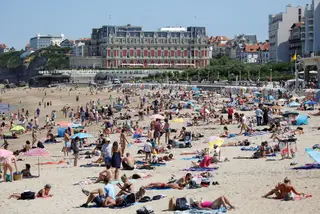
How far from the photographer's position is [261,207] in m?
10.8

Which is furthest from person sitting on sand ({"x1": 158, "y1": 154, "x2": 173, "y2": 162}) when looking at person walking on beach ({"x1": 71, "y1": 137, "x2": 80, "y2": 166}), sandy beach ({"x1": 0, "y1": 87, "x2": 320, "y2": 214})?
person walking on beach ({"x1": 71, "y1": 137, "x2": 80, "y2": 166})

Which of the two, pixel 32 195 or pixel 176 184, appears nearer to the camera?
pixel 32 195

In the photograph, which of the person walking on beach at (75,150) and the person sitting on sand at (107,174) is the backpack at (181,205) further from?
the person walking on beach at (75,150)

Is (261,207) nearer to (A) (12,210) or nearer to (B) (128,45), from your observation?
(A) (12,210)

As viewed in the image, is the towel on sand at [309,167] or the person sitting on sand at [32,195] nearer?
the person sitting on sand at [32,195]

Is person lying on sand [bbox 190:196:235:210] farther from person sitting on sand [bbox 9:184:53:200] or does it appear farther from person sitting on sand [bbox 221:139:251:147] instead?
person sitting on sand [bbox 221:139:251:147]

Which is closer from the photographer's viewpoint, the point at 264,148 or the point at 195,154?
the point at 264,148

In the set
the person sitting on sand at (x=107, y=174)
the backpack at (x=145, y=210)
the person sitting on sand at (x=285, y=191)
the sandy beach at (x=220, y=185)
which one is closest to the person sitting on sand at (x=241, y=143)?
the sandy beach at (x=220, y=185)

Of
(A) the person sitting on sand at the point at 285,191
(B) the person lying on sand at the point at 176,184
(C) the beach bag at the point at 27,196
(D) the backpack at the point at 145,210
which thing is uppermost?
(A) the person sitting on sand at the point at 285,191

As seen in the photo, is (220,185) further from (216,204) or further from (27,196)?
(27,196)

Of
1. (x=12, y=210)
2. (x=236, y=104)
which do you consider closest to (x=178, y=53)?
(x=236, y=104)

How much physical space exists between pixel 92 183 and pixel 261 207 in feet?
15.3

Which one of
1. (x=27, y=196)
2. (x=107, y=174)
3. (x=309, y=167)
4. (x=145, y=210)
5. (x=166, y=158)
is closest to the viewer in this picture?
(x=145, y=210)

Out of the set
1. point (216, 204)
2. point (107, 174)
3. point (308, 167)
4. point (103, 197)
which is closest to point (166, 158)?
point (107, 174)
